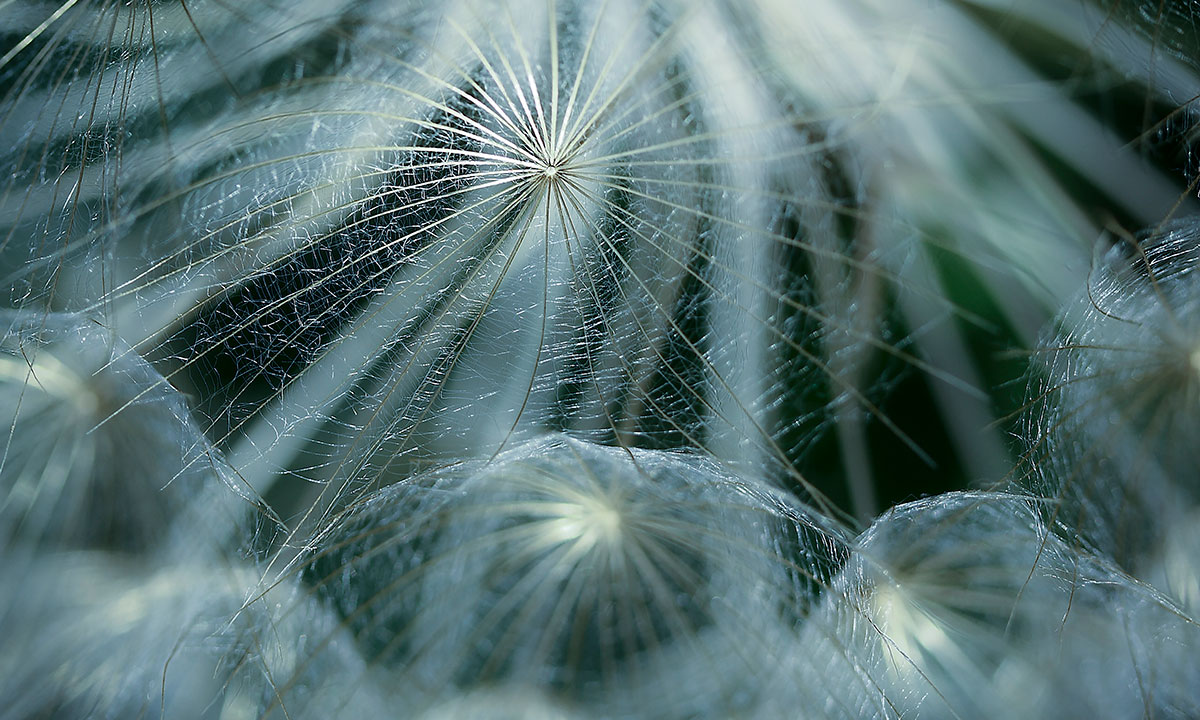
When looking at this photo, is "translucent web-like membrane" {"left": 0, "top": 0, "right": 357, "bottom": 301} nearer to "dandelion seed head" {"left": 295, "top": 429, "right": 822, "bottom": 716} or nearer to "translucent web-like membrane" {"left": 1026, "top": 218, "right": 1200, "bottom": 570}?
"dandelion seed head" {"left": 295, "top": 429, "right": 822, "bottom": 716}

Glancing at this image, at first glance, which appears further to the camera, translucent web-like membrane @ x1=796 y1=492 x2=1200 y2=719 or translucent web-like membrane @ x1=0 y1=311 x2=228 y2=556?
translucent web-like membrane @ x1=0 y1=311 x2=228 y2=556

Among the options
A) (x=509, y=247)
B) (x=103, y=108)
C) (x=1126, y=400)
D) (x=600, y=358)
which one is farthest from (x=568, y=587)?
(x=103, y=108)

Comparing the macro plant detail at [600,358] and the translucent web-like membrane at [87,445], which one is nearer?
the macro plant detail at [600,358]

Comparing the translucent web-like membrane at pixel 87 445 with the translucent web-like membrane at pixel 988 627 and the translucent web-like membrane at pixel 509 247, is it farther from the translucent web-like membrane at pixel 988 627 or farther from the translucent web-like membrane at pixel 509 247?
the translucent web-like membrane at pixel 988 627

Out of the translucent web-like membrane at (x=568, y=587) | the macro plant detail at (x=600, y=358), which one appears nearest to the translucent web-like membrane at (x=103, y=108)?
the macro plant detail at (x=600, y=358)

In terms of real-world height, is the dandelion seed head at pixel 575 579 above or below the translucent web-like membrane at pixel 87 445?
below

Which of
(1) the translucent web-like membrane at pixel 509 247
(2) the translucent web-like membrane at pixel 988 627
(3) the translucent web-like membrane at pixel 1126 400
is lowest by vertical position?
(2) the translucent web-like membrane at pixel 988 627

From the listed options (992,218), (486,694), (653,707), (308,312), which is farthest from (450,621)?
(992,218)

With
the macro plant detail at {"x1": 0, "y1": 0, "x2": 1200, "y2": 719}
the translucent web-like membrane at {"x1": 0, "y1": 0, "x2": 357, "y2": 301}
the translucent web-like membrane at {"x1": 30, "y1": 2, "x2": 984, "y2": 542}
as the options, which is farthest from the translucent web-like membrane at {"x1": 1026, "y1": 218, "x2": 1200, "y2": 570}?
the translucent web-like membrane at {"x1": 0, "y1": 0, "x2": 357, "y2": 301}

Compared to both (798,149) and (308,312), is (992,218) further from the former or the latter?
(308,312)
